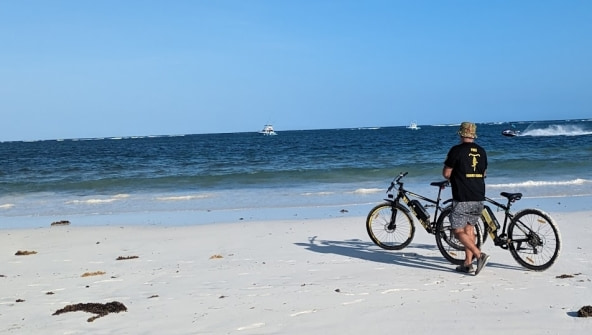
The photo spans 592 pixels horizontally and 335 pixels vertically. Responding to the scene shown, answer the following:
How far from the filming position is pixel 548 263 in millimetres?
6066

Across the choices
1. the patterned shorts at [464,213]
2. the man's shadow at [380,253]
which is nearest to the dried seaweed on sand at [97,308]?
the man's shadow at [380,253]

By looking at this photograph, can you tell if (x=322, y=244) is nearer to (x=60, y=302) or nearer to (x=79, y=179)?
(x=60, y=302)

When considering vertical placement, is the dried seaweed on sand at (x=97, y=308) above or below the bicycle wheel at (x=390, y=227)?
below

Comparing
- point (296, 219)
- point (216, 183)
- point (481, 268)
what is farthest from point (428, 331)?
point (216, 183)

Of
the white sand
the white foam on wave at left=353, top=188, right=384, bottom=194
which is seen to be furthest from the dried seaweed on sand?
the white foam on wave at left=353, top=188, right=384, bottom=194

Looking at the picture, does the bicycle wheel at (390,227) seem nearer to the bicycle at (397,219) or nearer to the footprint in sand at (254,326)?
the bicycle at (397,219)

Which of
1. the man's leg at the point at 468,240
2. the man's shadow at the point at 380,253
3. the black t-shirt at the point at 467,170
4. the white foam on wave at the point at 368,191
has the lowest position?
the man's shadow at the point at 380,253

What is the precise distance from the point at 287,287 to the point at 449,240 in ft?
7.15

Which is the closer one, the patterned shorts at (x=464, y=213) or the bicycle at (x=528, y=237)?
the patterned shorts at (x=464, y=213)

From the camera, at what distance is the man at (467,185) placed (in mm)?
5859

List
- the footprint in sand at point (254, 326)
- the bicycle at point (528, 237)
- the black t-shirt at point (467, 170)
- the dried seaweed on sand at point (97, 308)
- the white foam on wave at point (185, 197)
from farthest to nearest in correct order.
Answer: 1. the white foam on wave at point (185, 197)
2. the bicycle at point (528, 237)
3. the black t-shirt at point (467, 170)
4. the dried seaweed on sand at point (97, 308)
5. the footprint in sand at point (254, 326)

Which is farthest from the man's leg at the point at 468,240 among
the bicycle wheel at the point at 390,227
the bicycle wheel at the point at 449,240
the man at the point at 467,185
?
the bicycle wheel at the point at 390,227

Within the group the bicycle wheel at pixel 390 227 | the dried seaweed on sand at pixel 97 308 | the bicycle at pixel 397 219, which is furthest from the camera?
the bicycle wheel at pixel 390 227

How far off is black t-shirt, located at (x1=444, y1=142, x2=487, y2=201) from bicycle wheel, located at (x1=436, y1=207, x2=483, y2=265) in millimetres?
657
